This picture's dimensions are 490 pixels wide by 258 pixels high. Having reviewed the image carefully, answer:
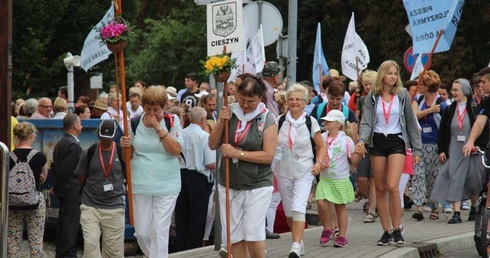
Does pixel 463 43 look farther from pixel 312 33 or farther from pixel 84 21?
pixel 84 21

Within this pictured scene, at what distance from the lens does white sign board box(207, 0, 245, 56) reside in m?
11.8

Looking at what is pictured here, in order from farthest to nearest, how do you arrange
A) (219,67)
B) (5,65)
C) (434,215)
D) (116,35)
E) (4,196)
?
(434,215)
(5,65)
(116,35)
(219,67)
(4,196)

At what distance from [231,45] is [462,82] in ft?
15.4

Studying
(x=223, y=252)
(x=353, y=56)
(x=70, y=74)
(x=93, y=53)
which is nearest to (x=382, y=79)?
(x=223, y=252)

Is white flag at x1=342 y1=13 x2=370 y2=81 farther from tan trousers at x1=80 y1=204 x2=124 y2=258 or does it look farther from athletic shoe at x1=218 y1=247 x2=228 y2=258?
tan trousers at x1=80 y1=204 x2=124 y2=258

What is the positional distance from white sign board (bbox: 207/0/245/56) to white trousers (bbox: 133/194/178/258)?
1792 mm

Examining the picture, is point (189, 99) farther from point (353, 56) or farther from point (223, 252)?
point (223, 252)

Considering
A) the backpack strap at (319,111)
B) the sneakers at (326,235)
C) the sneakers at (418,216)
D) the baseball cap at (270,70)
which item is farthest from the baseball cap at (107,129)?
the sneakers at (418,216)

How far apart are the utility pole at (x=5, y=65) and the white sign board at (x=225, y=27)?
204cm

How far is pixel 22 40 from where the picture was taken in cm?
3125

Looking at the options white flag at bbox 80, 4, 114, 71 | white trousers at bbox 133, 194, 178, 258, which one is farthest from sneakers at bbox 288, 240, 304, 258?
white flag at bbox 80, 4, 114, 71

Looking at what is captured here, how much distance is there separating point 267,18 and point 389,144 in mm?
6087

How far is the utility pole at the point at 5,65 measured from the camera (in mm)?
10836

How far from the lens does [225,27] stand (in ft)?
39.2
